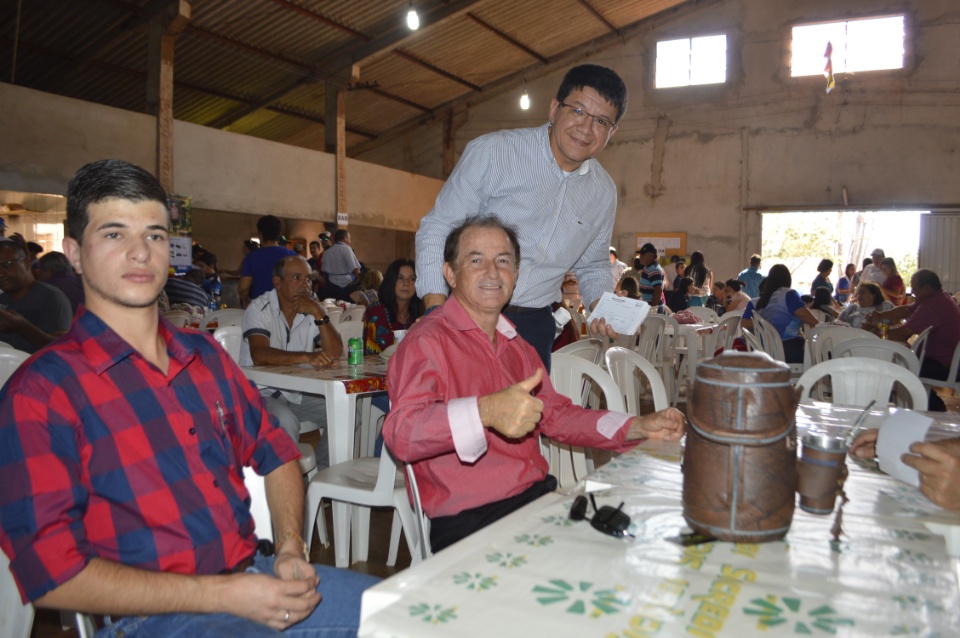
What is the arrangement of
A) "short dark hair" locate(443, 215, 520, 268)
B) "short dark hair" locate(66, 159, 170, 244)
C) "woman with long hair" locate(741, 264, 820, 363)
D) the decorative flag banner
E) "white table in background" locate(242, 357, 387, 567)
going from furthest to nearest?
the decorative flag banner
"woman with long hair" locate(741, 264, 820, 363)
"white table in background" locate(242, 357, 387, 567)
"short dark hair" locate(443, 215, 520, 268)
"short dark hair" locate(66, 159, 170, 244)

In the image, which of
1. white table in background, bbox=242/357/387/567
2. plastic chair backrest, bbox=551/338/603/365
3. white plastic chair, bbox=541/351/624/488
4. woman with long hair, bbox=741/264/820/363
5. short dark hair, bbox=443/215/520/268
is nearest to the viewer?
short dark hair, bbox=443/215/520/268

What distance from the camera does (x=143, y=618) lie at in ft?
4.15

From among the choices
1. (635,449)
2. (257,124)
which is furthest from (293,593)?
(257,124)

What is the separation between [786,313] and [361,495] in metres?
5.10

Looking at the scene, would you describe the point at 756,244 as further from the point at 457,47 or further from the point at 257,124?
the point at 257,124

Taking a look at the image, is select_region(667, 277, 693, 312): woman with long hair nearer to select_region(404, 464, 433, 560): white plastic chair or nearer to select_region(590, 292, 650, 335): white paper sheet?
select_region(590, 292, 650, 335): white paper sheet

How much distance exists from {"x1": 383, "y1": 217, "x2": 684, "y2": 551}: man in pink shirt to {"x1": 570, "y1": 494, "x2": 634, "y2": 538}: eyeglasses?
189 mm

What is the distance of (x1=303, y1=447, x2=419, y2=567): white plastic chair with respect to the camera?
2.54 metres

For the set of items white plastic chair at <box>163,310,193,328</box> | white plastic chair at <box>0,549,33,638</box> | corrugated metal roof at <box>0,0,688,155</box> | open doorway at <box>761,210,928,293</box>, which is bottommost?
white plastic chair at <box>0,549,33,638</box>

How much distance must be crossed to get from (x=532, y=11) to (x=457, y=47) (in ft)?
4.78

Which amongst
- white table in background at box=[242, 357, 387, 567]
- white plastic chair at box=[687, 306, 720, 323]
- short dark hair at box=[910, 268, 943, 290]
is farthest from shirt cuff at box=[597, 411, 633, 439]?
white plastic chair at box=[687, 306, 720, 323]

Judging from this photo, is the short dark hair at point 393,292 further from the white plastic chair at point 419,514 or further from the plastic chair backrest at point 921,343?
the plastic chair backrest at point 921,343

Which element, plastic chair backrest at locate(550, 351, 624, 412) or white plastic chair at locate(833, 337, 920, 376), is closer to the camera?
plastic chair backrest at locate(550, 351, 624, 412)

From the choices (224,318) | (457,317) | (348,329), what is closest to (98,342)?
(457,317)
